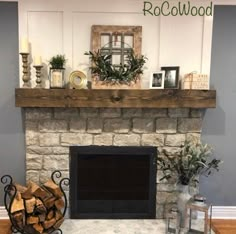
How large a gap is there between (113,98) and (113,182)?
0.86 meters

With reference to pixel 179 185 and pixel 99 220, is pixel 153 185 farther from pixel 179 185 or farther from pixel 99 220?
pixel 99 220

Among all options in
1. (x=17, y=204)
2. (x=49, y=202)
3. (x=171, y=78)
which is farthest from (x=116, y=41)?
(x=17, y=204)

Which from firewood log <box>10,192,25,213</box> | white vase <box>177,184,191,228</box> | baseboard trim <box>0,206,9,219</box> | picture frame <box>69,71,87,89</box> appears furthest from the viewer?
baseboard trim <box>0,206,9,219</box>

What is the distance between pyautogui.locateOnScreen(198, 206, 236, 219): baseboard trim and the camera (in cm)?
328

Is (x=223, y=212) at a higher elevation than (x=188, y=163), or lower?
lower

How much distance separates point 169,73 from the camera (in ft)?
9.70

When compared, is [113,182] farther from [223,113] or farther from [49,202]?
[223,113]

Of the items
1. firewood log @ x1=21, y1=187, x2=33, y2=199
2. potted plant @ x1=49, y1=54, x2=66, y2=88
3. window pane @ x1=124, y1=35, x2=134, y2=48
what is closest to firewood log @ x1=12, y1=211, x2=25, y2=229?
firewood log @ x1=21, y1=187, x2=33, y2=199

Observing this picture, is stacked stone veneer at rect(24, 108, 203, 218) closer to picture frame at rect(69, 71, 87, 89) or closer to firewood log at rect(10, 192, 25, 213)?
picture frame at rect(69, 71, 87, 89)

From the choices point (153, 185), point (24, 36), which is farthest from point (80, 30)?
point (153, 185)

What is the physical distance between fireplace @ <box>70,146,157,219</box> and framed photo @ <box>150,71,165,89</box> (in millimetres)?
601

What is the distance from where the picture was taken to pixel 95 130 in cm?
306

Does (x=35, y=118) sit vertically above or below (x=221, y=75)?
below

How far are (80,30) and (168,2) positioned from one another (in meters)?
0.85
